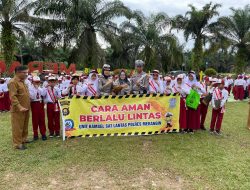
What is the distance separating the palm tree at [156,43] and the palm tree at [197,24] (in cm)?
101

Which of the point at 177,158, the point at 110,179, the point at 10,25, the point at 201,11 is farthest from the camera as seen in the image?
the point at 201,11

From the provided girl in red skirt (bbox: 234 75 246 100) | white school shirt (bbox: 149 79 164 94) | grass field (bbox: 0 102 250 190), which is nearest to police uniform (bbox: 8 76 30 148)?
grass field (bbox: 0 102 250 190)

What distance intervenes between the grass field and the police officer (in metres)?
1.18

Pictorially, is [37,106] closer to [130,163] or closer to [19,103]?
[19,103]

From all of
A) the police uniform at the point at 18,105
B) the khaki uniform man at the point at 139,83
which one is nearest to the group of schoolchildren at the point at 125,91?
the khaki uniform man at the point at 139,83

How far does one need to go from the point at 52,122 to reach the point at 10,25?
507 inches

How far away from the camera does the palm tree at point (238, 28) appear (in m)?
25.2

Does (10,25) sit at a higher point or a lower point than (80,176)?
higher

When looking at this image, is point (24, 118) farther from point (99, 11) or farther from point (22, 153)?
point (99, 11)

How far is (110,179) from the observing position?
17.7ft

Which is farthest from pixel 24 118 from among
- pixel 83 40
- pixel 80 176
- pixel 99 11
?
pixel 99 11

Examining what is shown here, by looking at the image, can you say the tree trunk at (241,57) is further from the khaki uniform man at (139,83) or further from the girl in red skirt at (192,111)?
the khaki uniform man at (139,83)

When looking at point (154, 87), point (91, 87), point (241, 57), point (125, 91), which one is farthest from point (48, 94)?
point (241, 57)

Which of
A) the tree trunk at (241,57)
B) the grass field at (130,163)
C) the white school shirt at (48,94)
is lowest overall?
the grass field at (130,163)
